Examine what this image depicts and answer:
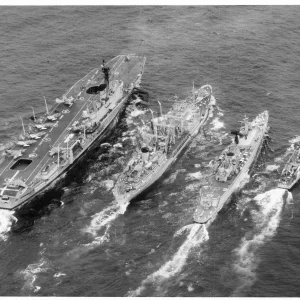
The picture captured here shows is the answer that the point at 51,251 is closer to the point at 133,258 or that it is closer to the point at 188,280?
the point at 133,258

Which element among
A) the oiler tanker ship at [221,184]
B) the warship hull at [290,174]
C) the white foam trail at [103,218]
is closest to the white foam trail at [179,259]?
the oiler tanker ship at [221,184]

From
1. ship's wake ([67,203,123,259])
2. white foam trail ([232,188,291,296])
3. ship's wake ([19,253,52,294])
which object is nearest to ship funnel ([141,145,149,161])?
ship's wake ([67,203,123,259])

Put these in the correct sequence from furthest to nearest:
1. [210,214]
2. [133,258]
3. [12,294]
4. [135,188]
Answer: [135,188]
[210,214]
[133,258]
[12,294]

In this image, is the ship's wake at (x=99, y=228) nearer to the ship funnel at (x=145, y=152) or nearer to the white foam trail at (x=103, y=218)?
the white foam trail at (x=103, y=218)

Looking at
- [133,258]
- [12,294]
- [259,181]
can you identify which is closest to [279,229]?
[259,181]

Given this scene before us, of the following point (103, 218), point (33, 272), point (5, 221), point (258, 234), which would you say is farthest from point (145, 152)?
point (33, 272)

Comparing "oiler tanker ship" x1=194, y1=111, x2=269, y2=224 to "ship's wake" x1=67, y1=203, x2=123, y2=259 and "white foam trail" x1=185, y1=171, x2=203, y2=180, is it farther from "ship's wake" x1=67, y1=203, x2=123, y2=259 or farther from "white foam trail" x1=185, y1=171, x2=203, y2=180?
"ship's wake" x1=67, y1=203, x2=123, y2=259
